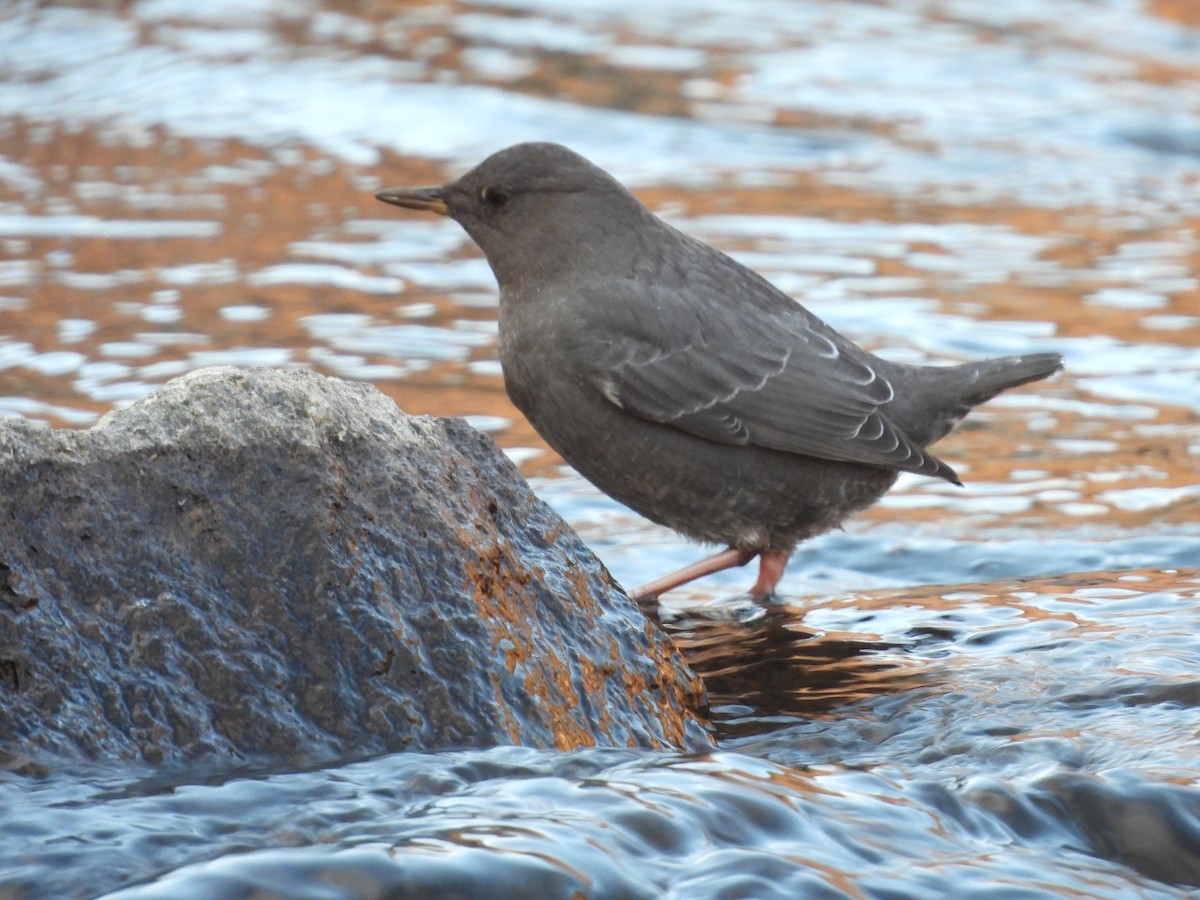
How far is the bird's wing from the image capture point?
180 inches

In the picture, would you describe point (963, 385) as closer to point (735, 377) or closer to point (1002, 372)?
point (1002, 372)

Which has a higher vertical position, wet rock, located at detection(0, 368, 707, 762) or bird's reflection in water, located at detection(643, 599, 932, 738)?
wet rock, located at detection(0, 368, 707, 762)

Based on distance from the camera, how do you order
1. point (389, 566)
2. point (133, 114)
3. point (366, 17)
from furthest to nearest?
point (366, 17)
point (133, 114)
point (389, 566)

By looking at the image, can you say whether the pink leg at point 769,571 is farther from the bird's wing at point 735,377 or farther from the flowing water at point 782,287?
the bird's wing at point 735,377

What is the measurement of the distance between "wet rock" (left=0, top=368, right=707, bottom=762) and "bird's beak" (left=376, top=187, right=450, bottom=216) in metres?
1.56

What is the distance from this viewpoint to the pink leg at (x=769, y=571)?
15.6ft

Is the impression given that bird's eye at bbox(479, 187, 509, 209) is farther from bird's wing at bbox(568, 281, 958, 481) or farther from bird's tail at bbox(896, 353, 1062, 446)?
bird's tail at bbox(896, 353, 1062, 446)

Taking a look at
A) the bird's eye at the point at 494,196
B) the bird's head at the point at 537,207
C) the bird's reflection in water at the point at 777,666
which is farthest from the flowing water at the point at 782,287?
the bird's eye at the point at 494,196

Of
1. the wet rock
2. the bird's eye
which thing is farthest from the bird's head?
the wet rock

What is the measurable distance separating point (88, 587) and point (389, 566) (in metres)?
0.51

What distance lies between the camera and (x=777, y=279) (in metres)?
7.57

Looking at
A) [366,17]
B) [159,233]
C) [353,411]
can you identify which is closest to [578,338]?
[353,411]

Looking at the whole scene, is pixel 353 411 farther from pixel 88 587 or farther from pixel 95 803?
pixel 95 803

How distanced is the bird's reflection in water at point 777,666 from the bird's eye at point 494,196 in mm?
1208
